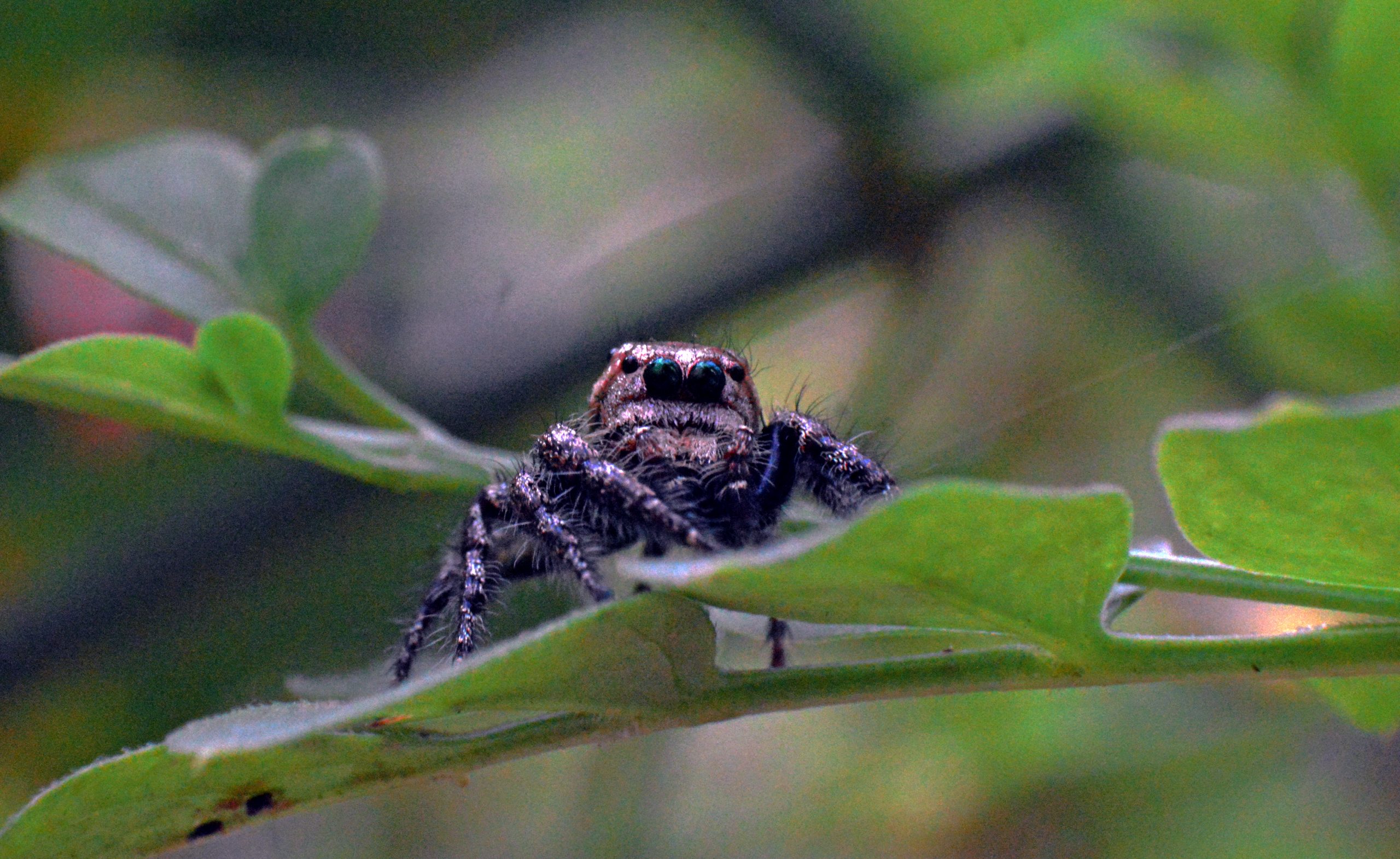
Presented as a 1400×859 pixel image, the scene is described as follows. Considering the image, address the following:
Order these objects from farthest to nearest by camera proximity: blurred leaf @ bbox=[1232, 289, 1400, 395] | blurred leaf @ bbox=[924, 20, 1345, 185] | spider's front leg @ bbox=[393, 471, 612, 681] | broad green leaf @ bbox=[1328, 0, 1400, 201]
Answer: blurred leaf @ bbox=[924, 20, 1345, 185]
blurred leaf @ bbox=[1232, 289, 1400, 395]
broad green leaf @ bbox=[1328, 0, 1400, 201]
spider's front leg @ bbox=[393, 471, 612, 681]

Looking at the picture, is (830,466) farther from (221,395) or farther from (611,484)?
(221,395)

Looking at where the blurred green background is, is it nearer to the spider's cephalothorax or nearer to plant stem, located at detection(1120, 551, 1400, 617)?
the spider's cephalothorax

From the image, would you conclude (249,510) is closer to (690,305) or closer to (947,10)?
(690,305)

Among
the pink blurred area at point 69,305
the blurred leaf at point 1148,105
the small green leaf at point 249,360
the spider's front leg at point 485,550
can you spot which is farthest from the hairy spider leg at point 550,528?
the blurred leaf at point 1148,105

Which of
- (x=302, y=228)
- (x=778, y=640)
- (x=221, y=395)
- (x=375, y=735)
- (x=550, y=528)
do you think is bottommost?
(x=375, y=735)

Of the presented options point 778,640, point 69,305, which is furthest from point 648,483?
point 69,305

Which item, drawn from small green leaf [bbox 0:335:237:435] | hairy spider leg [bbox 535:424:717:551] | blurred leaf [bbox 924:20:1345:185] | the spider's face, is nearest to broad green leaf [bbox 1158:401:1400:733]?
hairy spider leg [bbox 535:424:717:551]

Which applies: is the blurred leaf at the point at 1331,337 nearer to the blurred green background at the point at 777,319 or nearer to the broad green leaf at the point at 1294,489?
the blurred green background at the point at 777,319
